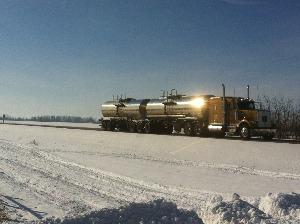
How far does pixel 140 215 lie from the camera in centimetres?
594

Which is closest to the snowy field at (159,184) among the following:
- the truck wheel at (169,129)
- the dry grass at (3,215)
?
the dry grass at (3,215)

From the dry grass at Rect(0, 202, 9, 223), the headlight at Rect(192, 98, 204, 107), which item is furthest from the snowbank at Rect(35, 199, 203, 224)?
the headlight at Rect(192, 98, 204, 107)

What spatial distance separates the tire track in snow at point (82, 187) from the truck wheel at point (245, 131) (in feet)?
46.8

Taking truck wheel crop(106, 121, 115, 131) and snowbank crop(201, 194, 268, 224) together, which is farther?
truck wheel crop(106, 121, 115, 131)

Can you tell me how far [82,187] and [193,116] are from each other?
64.1ft

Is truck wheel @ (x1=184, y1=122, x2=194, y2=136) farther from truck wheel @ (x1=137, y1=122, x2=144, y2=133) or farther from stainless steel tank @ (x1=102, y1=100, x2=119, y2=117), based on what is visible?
stainless steel tank @ (x1=102, y1=100, x2=119, y2=117)

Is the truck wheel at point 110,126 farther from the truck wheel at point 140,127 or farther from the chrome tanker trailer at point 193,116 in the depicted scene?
the truck wheel at point 140,127

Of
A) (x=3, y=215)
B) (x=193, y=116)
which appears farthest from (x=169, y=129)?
(x=3, y=215)

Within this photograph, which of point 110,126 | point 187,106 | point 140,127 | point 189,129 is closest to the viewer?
point 189,129

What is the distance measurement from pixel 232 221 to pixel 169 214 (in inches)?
52.4

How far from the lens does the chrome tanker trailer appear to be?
2666 centimetres

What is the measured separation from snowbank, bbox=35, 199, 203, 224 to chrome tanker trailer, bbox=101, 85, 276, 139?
21.1m

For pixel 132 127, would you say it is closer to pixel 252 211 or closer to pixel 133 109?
pixel 133 109

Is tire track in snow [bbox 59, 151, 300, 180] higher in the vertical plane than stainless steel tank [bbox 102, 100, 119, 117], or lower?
lower
